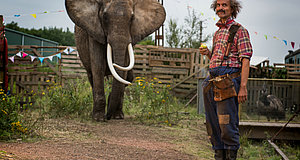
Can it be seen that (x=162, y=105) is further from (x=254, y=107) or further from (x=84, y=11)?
(x=84, y=11)

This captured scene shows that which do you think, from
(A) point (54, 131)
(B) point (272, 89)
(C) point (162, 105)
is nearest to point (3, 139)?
(A) point (54, 131)

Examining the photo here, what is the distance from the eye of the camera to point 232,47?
349cm

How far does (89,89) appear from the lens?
980cm

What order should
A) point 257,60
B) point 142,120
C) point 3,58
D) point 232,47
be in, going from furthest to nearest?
point 257,60 → point 3,58 → point 142,120 → point 232,47

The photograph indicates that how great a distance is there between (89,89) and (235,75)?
6875 mm

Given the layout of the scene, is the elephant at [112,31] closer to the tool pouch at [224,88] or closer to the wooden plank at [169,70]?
the tool pouch at [224,88]

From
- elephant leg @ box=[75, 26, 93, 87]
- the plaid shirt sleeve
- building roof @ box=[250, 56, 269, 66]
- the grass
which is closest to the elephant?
elephant leg @ box=[75, 26, 93, 87]

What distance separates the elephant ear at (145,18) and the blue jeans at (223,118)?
11.7 ft

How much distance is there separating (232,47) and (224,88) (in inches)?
17.9

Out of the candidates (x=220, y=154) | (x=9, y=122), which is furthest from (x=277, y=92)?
(x=9, y=122)

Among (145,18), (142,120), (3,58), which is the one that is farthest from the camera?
(3,58)

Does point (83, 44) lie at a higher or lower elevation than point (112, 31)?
lower

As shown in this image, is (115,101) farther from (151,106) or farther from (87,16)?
(87,16)

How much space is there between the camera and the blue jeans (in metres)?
3.38
